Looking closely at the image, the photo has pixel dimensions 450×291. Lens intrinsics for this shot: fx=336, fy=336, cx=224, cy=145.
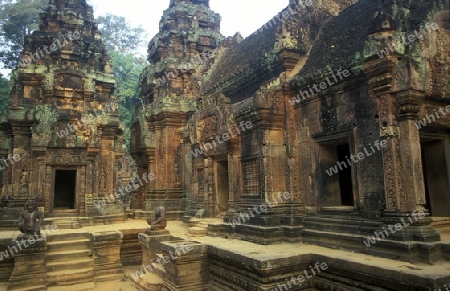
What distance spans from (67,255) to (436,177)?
9396 mm

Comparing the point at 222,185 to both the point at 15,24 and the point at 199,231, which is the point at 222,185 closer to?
the point at 199,231

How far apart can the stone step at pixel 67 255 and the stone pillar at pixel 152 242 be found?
1704mm

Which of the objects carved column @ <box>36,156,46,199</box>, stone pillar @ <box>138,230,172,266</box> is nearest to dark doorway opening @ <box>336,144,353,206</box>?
stone pillar @ <box>138,230,172,266</box>

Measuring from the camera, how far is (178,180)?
47.8ft

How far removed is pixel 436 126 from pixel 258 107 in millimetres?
3663

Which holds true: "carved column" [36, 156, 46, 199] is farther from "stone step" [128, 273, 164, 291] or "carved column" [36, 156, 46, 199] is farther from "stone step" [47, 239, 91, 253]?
"stone step" [128, 273, 164, 291]

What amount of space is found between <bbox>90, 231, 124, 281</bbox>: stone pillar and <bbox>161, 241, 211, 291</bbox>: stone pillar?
2.80 metres

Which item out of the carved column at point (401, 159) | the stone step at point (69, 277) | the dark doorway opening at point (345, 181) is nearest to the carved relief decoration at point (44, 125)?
the stone step at point (69, 277)

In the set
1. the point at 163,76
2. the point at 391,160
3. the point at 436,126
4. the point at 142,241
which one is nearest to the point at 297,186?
the point at 391,160

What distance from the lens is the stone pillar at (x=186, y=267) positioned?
7047 mm

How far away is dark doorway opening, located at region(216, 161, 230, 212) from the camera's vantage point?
11.2 meters

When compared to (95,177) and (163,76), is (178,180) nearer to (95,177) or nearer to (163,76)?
(95,177)

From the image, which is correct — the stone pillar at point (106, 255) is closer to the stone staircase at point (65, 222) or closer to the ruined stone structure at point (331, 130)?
the stone staircase at point (65, 222)

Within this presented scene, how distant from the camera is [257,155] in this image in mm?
8367
